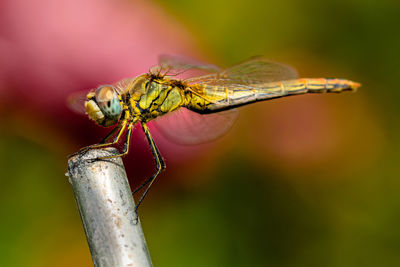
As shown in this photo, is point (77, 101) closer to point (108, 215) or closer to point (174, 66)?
point (174, 66)

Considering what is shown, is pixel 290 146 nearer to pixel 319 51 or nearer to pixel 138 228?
pixel 319 51

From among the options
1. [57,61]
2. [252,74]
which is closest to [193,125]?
[252,74]

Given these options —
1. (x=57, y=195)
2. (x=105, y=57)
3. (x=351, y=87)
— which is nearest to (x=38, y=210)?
(x=57, y=195)

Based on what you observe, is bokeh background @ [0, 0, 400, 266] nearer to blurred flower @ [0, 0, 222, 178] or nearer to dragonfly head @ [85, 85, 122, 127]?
blurred flower @ [0, 0, 222, 178]

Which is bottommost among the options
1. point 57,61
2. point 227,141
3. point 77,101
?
point 227,141

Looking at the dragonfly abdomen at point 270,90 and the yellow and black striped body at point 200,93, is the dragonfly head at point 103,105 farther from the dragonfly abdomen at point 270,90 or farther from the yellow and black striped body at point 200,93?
the dragonfly abdomen at point 270,90

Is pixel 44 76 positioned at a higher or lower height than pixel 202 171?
higher

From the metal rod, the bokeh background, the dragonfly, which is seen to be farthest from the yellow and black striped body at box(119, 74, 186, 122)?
the metal rod
